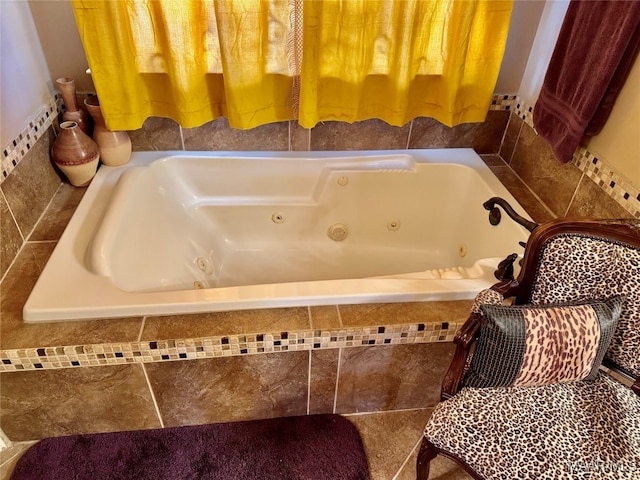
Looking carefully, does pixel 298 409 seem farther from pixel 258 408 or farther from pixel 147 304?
pixel 147 304

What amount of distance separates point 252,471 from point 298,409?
24 cm

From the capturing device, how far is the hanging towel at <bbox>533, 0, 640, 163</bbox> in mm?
1423

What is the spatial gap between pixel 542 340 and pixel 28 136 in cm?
180

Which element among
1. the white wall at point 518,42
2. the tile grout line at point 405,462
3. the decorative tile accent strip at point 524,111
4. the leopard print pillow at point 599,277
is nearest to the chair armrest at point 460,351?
the leopard print pillow at point 599,277

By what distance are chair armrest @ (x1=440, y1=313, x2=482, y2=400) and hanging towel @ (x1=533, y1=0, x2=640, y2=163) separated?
33.4 inches

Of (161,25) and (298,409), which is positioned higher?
(161,25)

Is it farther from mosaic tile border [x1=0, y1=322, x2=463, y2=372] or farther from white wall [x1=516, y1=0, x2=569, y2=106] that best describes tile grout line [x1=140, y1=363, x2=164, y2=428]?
white wall [x1=516, y1=0, x2=569, y2=106]

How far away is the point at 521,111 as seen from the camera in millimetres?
2100

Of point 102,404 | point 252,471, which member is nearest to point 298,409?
point 252,471

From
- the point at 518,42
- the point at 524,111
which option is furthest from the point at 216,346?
the point at 518,42

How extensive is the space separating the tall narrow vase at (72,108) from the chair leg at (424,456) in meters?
1.73

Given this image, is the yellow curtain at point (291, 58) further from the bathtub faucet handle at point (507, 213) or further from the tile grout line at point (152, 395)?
the tile grout line at point (152, 395)

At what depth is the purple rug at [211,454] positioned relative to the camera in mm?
1526

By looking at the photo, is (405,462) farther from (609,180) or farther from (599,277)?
(609,180)
